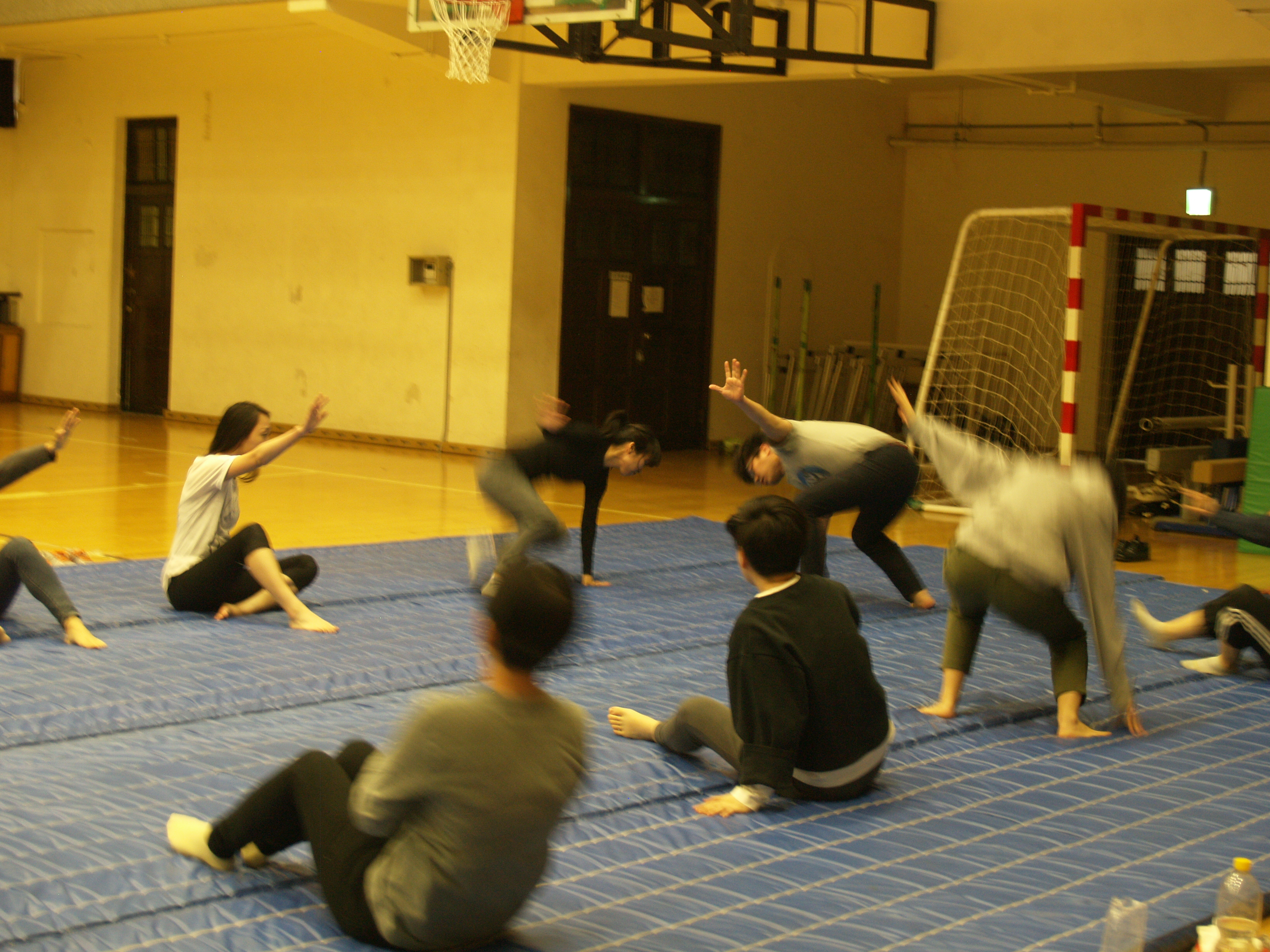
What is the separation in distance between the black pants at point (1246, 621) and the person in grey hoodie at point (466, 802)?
355 centimetres

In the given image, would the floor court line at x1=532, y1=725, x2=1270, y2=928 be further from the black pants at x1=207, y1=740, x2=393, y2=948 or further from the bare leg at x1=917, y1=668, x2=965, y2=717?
the bare leg at x1=917, y1=668, x2=965, y2=717

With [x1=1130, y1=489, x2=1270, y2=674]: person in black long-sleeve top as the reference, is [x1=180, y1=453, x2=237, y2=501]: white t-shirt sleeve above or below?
above

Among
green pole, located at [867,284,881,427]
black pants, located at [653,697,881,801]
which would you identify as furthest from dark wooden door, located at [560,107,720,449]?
black pants, located at [653,697,881,801]

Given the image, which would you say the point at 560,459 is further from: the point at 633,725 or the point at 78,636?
the point at 633,725

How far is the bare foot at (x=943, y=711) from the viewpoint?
4.48 m

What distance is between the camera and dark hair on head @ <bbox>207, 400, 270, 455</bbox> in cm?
552

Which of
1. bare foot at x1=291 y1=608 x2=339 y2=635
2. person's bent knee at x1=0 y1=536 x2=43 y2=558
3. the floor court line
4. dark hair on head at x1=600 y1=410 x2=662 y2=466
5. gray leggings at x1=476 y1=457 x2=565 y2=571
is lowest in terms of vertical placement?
the floor court line

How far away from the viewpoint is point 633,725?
411cm

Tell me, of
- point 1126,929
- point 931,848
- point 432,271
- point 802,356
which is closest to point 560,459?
point 931,848

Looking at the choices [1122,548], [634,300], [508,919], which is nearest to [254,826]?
[508,919]

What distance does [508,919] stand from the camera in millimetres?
2650

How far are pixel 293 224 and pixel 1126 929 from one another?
12.3 metres

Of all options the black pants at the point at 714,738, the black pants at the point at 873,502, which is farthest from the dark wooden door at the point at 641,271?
the black pants at the point at 714,738

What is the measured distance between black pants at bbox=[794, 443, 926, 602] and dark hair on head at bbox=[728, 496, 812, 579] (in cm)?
235
